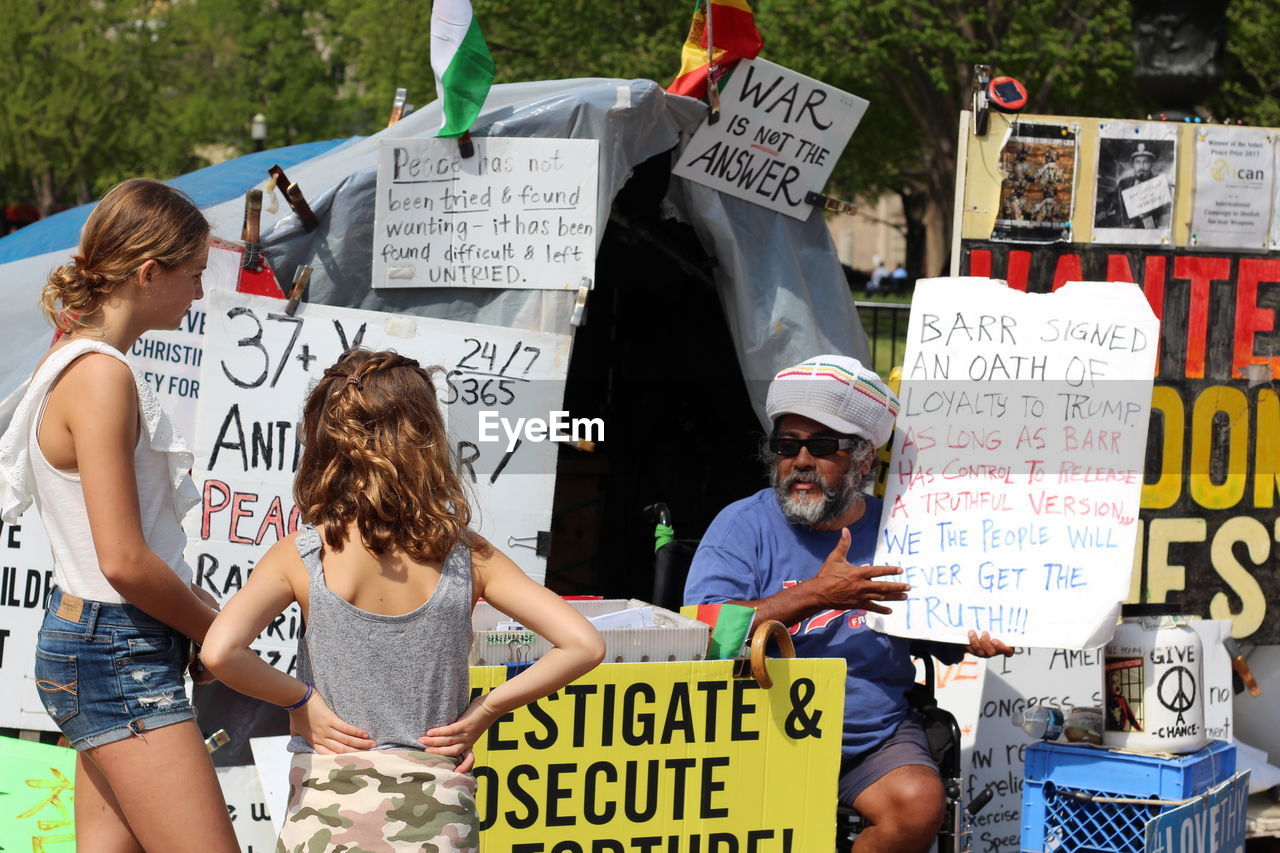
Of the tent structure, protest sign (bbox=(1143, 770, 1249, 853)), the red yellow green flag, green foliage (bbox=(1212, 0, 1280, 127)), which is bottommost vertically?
protest sign (bbox=(1143, 770, 1249, 853))

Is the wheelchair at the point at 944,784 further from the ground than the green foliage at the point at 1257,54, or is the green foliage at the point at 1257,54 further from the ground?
the green foliage at the point at 1257,54

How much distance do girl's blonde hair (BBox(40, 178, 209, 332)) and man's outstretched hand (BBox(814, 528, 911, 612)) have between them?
1.82m

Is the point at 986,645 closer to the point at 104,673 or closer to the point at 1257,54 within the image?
the point at 104,673

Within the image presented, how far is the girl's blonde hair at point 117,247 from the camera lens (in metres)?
2.81

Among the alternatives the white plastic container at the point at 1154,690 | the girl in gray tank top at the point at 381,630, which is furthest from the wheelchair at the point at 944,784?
the girl in gray tank top at the point at 381,630

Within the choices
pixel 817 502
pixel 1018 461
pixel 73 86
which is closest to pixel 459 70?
pixel 817 502

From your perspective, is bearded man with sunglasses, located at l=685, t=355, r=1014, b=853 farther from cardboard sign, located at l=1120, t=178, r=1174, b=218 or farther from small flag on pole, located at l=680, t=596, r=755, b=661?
cardboard sign, located at l=1120, t=178, r=1174, b=218

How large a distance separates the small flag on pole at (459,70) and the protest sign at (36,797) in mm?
2354

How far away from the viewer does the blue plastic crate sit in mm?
3870

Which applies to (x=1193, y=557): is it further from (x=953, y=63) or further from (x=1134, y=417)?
(x=953, y=63)

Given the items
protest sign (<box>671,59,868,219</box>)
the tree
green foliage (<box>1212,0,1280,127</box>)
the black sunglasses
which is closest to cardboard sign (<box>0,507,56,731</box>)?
the black sunglasses

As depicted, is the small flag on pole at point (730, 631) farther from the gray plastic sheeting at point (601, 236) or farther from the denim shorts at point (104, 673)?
the gray plastic sheeting at point (601, 236)

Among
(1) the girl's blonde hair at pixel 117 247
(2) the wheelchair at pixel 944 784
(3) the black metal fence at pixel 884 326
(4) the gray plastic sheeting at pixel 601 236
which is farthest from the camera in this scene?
(3) the black metal fence at pixel 884 326

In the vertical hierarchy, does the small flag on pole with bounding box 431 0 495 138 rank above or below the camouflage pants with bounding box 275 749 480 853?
above
